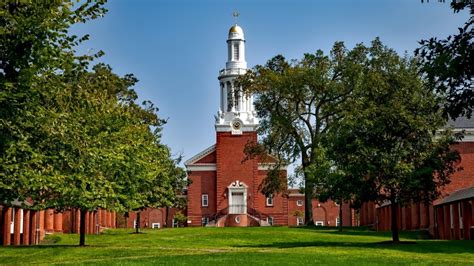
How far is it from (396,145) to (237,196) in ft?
175

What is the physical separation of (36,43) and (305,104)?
134ft

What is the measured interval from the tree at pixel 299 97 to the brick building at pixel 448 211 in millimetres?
7111

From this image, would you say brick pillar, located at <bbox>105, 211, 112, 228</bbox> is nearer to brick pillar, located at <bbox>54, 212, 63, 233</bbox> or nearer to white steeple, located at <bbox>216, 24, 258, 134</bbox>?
white steeple, located at <bbox>216, 24, 258, 134</bbox>

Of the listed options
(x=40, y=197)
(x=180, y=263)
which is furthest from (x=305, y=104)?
(x=180, y=263)

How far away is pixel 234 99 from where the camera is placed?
88.9m

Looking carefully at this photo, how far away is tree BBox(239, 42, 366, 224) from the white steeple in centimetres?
2563

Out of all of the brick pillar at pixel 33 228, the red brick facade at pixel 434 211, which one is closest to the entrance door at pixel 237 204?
the red brick facade at pixel 434 211

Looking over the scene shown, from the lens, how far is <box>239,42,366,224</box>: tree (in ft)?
182

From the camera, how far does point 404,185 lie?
32969 mm

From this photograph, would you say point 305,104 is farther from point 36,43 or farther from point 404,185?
point 36,43

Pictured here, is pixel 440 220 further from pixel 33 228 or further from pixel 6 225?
pixel 6 225

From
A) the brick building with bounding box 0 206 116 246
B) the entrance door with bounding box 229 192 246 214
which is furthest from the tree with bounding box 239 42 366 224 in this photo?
the entrance door with bounding box 229 192 246 214

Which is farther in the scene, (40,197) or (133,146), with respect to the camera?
(133,146)

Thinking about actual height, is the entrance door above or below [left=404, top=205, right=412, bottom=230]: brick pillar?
above
